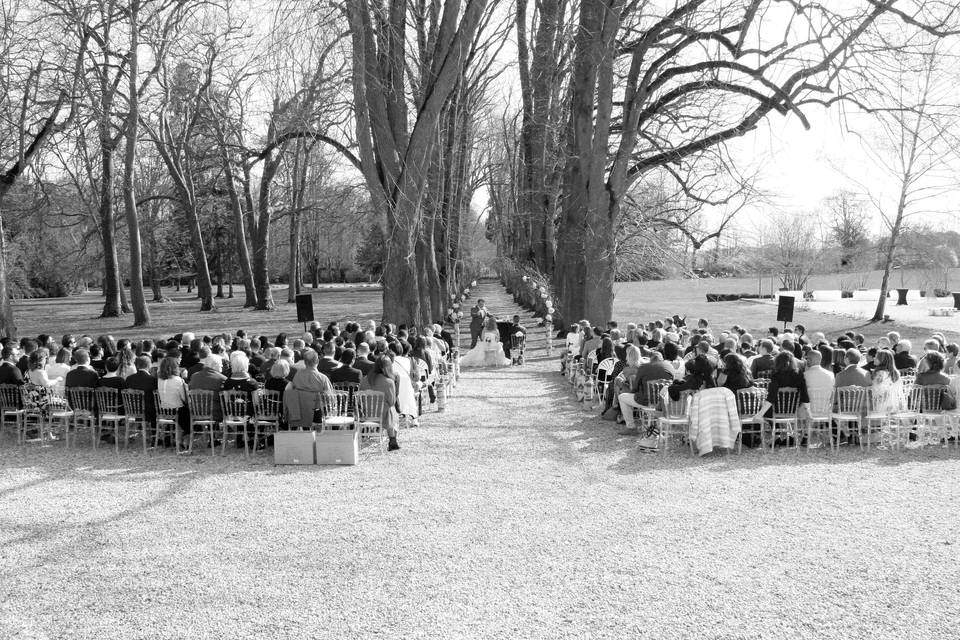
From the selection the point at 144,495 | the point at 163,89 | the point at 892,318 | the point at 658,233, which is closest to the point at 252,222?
the point at 163,89

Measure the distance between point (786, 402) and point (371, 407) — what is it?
A: 5.40 m

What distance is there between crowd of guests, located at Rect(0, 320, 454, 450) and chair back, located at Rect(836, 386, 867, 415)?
18.9ft

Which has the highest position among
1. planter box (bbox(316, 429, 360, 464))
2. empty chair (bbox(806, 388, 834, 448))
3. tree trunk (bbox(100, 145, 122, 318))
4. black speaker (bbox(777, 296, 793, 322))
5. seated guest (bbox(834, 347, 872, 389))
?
tree trunk (bbox(100, 145, 122, 318))

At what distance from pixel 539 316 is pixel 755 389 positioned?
80.0 feet

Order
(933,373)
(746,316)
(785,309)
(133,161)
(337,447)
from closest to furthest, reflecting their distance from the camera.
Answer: (337,447)
(933,373)
(785,309)
(133,161)
(746,316)

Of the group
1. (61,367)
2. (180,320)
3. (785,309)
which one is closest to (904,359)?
(785,309)

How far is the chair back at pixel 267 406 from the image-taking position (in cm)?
1042

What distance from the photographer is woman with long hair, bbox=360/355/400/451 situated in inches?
412

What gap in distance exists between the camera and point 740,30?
55.1 feet

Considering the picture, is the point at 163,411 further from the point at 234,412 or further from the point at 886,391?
the point at 886,391

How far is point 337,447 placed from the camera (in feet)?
31.5

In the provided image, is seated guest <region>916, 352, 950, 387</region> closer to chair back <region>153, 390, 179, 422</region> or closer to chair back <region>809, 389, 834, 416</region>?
chair back <region>809, 389, 834, 416</region>

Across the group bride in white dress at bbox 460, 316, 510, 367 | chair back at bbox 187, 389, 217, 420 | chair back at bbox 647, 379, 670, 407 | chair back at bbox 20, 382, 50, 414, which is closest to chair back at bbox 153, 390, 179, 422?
chair back at bbox 187, 389, 217, 420

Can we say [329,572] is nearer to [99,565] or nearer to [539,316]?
[99,565]
